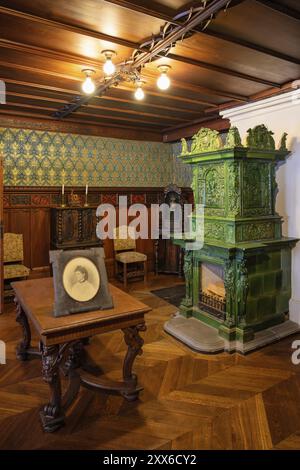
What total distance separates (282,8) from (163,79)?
1.05 metres

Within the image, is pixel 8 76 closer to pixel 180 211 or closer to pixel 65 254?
pixel 65 254

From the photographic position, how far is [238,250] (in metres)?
3.33

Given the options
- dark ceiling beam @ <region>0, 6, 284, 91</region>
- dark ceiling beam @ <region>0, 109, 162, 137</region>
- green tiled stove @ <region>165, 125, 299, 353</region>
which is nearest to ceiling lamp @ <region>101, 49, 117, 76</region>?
dark ceiling beam @ <region>0, 6, 284, 91</region>

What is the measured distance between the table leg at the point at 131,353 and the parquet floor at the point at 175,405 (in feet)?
0.25

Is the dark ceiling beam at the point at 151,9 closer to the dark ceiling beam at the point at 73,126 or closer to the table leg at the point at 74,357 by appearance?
the table leg at the point at 74,357

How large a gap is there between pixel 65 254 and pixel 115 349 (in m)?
1.62

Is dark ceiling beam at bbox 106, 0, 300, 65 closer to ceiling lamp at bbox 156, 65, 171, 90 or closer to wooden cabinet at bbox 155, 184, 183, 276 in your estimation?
ceiling lamp at bbox 156, 65, 171, 90

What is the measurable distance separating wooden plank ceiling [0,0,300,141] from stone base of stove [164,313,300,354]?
266 centimetres

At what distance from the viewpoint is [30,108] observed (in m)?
4.64

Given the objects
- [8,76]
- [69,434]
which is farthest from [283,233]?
[8,76]

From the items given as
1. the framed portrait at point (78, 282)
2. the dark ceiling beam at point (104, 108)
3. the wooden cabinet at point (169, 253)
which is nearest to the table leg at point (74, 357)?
the framed portrait at point (78, 282)

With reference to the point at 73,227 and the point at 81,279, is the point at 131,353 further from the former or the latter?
the point at 73,227

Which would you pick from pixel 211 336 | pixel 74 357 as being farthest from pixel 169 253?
pixel 74 357

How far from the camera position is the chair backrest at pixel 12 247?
4.98 metres
